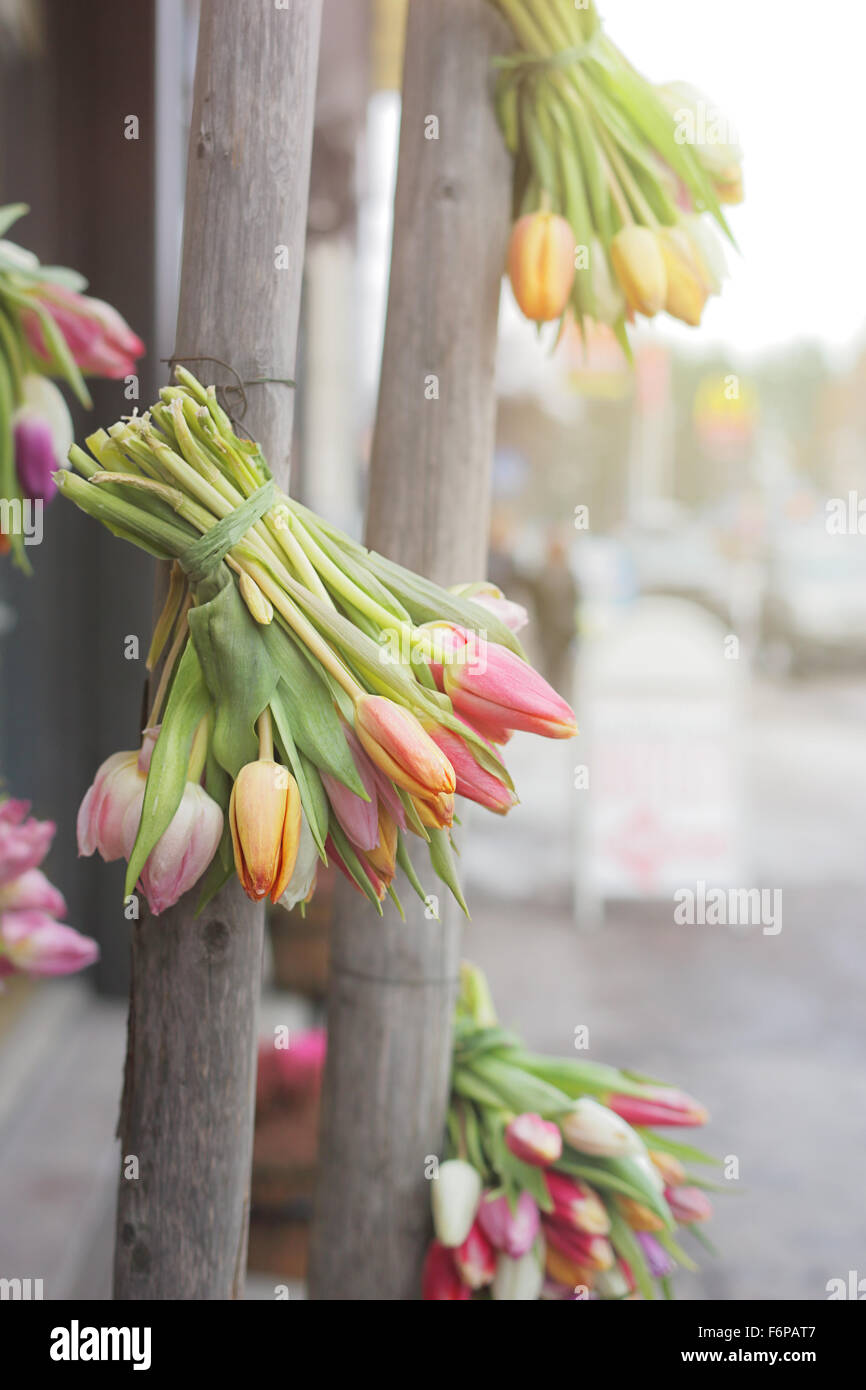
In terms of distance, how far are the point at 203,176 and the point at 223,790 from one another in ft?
1.34

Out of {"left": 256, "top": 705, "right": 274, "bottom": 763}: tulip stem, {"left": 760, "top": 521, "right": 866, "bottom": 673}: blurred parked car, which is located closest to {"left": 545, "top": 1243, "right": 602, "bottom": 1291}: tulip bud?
{"left": 256, "top": 705, "right": 274, "bottom": 763}: tulip stem

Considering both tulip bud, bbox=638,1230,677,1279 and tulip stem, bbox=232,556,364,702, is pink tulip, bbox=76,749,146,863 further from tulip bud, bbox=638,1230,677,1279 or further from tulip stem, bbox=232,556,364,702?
tulip bud, bbox=638,1230,677,1279

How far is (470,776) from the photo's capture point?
2.38 ft

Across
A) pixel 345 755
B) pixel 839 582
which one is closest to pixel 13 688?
pixel 345 755

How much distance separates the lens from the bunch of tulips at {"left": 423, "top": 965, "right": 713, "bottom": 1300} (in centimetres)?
101

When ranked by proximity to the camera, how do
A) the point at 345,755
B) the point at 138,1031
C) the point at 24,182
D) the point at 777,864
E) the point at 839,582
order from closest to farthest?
1. the point at 345,755
2. the point at 138,1031
3. the point at 24,182
4. the point at 777,864
5. the point at 839,582

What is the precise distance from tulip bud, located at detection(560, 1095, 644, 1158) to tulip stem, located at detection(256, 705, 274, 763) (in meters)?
0.52

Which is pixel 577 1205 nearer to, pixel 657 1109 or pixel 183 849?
pixel 657 1109

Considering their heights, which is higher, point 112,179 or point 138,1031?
point 112,179

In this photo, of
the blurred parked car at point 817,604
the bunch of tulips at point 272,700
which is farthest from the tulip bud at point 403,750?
the blurred parked car at point 817,604

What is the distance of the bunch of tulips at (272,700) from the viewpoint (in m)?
0.68

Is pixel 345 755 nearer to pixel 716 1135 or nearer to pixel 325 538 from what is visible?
pixel 325 538

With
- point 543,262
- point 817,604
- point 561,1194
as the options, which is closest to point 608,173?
point 543,262

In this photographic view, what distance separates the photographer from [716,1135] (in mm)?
2832
